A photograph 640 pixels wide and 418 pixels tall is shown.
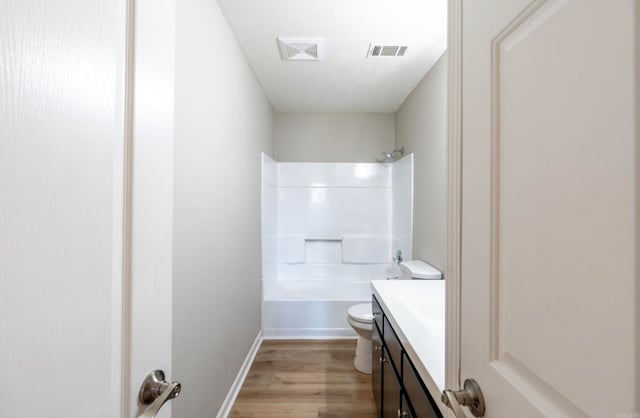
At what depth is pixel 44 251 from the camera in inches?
14.3

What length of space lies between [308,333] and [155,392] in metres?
2.53

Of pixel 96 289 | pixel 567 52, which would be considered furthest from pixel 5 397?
pixel 567 52

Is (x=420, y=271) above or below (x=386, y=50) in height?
below

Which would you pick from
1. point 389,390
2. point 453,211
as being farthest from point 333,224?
point 453,211

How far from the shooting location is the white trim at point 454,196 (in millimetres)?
684

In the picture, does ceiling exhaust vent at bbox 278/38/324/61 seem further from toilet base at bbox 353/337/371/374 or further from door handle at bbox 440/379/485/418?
toilet base at bbox 353/337/371/374

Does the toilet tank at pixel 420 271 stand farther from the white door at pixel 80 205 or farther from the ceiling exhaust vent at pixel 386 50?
the white door at pixel 80 205

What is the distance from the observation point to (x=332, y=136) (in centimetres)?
A: 355

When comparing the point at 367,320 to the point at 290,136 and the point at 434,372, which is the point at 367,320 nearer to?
the point at 434,372

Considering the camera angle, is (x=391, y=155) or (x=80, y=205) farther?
(x=391, y=155)

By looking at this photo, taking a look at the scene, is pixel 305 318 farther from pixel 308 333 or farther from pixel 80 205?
pixel 80 205

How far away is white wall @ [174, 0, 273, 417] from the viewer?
1.25 m

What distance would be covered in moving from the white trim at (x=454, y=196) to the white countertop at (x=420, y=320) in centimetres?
17

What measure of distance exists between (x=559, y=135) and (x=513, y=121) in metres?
0.10
